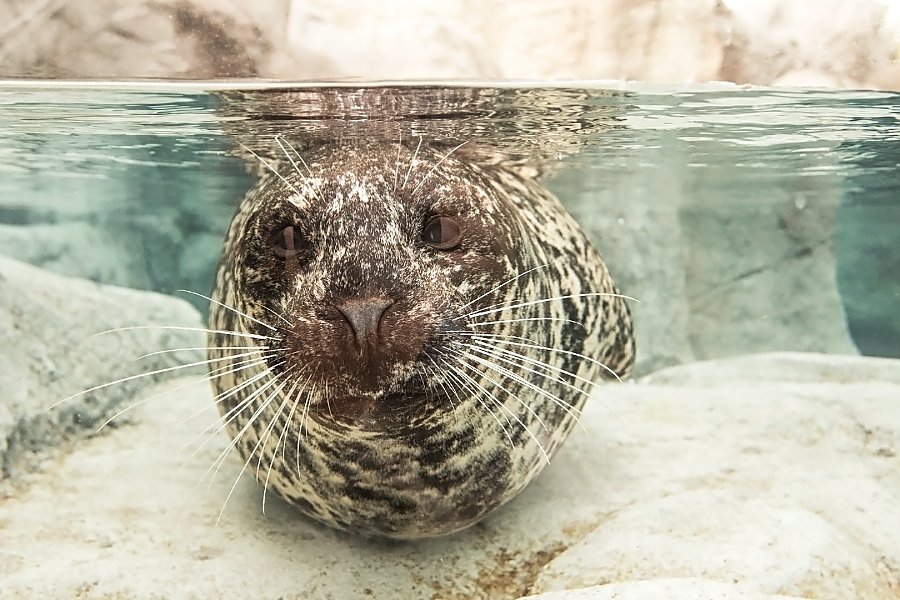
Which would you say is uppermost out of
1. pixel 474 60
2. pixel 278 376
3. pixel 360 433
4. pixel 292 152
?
pixel 474 60

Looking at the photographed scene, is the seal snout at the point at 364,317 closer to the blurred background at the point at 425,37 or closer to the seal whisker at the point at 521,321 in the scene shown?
the seal whisker at the point at 521,321

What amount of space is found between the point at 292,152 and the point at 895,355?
12279mm

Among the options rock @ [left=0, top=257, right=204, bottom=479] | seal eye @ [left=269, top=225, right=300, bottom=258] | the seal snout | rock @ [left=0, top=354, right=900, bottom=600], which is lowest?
rock @ [left=0, top=354, right=900, bottom=600]

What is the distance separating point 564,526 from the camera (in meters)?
3.56

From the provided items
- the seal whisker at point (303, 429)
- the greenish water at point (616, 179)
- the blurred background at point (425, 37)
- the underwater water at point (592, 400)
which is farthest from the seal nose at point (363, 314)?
the greenish water at point (616, 179)

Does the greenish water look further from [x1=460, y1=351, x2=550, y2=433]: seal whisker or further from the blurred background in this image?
[x1=460, y1=351, x2=550, y2=433]: seal whisker

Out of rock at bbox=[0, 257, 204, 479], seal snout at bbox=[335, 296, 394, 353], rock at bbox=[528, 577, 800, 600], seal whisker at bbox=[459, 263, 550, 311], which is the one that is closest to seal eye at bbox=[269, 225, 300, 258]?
seal snout at bbox=[335, 296, 394, 353]

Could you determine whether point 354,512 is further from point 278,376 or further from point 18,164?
point 18,164

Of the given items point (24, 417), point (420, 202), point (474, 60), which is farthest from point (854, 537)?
point (24, 417)

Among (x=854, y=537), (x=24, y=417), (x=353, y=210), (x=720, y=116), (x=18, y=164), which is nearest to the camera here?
(x=353, y=210)

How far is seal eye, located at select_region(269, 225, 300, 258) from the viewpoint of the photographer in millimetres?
2766

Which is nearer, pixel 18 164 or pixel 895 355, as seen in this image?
pixel 18 164

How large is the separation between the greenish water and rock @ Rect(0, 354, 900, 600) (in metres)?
2.10

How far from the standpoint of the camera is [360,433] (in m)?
2.87
